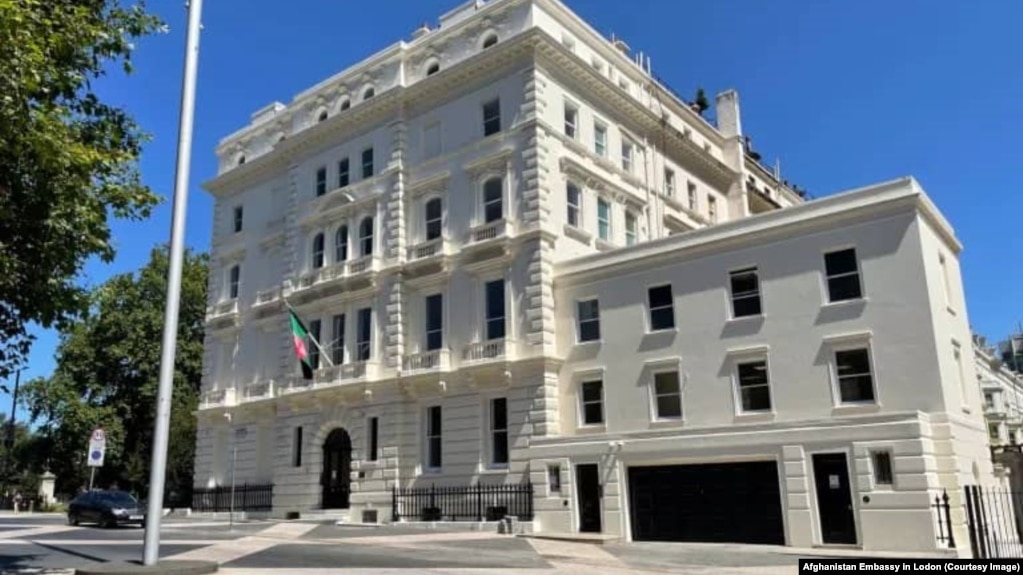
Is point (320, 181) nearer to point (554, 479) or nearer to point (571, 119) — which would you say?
point (571, 119)

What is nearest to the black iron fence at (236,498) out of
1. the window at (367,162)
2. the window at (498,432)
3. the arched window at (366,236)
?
the arched window at (366,236)

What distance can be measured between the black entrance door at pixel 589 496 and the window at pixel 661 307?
5.41m

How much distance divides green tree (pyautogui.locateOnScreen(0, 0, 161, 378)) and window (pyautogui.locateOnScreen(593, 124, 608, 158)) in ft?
72.3

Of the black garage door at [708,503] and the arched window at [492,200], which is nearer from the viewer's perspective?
the black garage door at [708,503]

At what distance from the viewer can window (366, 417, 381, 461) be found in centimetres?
3378

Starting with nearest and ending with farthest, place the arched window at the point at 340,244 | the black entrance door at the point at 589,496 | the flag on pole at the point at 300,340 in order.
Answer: the black entrance door at the point at 589,496 < the flag on pole at the point at 300,340 < the arched window at the point at 340,244

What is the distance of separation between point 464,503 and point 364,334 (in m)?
9.57

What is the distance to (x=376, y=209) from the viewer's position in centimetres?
3656

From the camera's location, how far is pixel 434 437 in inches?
1278

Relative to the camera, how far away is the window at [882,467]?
21438 mm

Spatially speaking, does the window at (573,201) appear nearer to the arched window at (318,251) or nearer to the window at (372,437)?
the window at (372,437)

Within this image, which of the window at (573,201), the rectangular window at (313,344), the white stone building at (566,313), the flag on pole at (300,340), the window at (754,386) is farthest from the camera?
the rectangular window at (313,344)

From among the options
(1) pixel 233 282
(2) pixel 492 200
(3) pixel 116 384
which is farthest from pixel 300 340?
(3) pixel 116 384

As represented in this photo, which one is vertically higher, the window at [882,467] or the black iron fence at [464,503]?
the window at [882,467]
